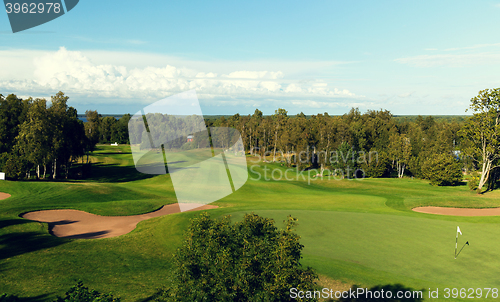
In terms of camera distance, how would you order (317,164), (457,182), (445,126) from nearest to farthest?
(457,182) → (317,164) → (445,126)

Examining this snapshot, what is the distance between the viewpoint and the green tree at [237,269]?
327 inches

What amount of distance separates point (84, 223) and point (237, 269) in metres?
25.9

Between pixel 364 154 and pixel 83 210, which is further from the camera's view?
pixel 364 154

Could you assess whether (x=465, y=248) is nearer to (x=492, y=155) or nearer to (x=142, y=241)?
(x=142, y=241)

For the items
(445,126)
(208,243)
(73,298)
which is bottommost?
(73,298)

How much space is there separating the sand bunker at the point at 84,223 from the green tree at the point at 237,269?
19611mm

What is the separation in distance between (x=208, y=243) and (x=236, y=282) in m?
1.52

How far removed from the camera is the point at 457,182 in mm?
59406

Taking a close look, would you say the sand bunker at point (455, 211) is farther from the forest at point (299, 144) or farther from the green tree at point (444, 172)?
the green tree at point (444, 172)

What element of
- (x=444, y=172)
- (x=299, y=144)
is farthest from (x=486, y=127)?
(x=299, y=144)

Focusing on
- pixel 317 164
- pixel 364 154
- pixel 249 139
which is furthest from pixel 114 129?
pixel 364 154

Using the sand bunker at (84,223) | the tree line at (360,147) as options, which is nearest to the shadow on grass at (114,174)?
the sand bunker at (84,223)

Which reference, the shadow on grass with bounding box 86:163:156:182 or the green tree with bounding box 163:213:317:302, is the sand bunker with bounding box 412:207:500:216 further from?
the shadow on grass with bounding box 86:163:156:182

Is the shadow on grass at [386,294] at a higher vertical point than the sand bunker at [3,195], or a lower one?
higher
